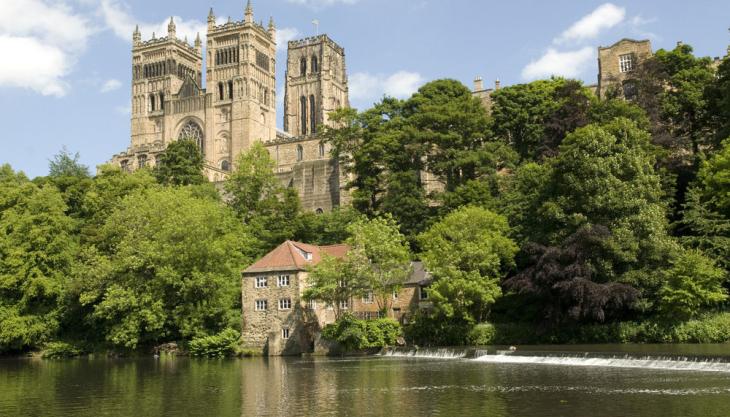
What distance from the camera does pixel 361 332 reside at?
44.1 meters

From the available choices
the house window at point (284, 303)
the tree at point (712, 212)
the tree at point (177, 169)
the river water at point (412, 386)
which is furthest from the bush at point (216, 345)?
the tree at point (177, 169)

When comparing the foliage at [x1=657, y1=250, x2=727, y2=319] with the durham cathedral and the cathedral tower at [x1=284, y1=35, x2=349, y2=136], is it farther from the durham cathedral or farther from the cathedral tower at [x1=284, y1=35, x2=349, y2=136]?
the cathedral tower at [x1=284, y1=35, x2=349, y2=136]

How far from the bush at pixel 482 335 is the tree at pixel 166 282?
1560 centimetres

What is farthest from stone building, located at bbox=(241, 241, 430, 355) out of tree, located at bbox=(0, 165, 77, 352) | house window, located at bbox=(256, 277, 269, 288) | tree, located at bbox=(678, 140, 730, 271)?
tree, located at bbox=(678, 140, 730, 271)

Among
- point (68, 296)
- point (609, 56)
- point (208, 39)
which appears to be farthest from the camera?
point (208, 39)

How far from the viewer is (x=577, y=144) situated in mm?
45031

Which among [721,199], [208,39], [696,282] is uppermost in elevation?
[208,39]

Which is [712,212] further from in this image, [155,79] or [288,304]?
[155,79]

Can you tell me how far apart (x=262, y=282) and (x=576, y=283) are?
1985 centimetres

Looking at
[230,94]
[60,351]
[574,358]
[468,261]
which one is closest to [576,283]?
[574,358]

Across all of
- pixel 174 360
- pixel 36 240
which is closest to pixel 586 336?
pixel 174 360

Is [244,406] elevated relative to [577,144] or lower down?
lower down

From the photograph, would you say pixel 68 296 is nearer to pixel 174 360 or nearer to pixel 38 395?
pixel 174 360

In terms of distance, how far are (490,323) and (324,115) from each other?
287ft
